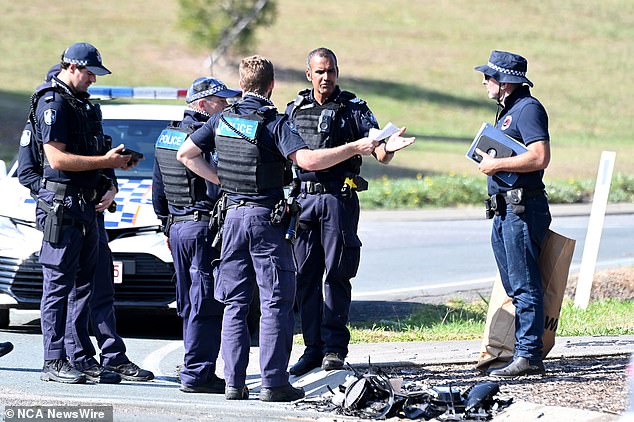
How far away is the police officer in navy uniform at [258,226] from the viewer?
664 centimetres

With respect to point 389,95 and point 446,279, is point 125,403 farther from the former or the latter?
point 389,95

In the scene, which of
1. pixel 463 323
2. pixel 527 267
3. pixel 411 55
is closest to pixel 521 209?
pixel 527 267

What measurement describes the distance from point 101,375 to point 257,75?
216cm

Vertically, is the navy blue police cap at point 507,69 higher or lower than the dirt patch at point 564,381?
higher

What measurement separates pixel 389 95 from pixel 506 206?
45.3 metres

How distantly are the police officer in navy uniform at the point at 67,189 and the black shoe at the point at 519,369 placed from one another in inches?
93.5

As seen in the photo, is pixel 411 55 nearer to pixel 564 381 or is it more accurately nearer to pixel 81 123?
pixel 81 123

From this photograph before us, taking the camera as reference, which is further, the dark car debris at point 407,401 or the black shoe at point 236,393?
the black shoe at point 236,393

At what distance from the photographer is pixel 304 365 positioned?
7.54 m

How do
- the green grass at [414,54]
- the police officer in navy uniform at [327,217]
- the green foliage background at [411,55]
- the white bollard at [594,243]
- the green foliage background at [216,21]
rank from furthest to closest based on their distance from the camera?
the green foliage background at [216,21] → the green grass at [414,54] → the green foliage background at [411,55] → the white bollard at [594,243] → the police officer in navy uniform at [327,217]

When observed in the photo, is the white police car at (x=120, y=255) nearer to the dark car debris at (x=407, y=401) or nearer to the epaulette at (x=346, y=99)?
the epaulette at (x=346, y=99)

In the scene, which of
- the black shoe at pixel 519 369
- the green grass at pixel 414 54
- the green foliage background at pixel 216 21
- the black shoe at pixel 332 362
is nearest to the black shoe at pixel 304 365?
the black shoe at pixel 332 362

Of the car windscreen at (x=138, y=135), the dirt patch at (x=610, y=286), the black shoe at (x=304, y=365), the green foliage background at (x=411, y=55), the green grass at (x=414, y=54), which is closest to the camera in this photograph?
the black shoe at (x=304, y=365)

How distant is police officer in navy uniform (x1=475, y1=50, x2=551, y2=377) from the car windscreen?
3.64 meters
